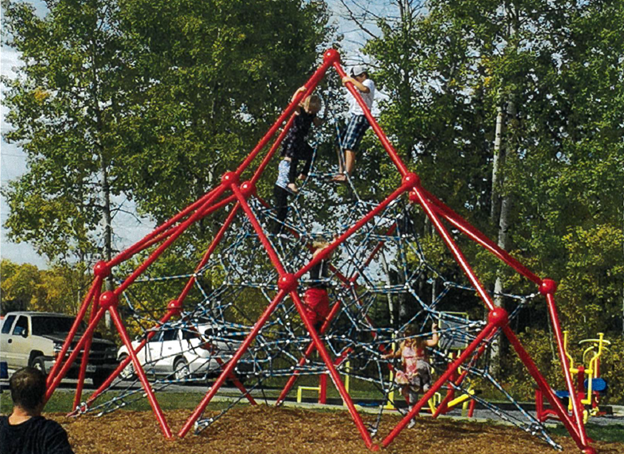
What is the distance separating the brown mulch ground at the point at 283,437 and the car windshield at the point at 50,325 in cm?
1030

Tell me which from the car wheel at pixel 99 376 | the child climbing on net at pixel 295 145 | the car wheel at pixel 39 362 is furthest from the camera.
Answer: the car wheel at pixel 99 376

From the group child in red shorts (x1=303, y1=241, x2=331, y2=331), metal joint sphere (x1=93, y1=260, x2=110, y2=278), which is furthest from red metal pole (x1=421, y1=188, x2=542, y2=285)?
metal joint sphere (x1=93, y1=260, x2=110, y2=278)

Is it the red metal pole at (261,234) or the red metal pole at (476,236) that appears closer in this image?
the red metal pole at (261,234)

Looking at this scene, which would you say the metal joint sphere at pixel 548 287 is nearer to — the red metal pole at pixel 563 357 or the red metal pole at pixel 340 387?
the red metal pole at pixel 563 357

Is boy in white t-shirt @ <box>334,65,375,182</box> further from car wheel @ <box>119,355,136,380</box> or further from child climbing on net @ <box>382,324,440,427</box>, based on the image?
car wheel @ <box>119,355,136,380</box>

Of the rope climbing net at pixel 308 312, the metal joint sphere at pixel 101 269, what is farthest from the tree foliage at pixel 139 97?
the metal joint sphere at pixel 101 269

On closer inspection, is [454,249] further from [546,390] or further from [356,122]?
[356,122]

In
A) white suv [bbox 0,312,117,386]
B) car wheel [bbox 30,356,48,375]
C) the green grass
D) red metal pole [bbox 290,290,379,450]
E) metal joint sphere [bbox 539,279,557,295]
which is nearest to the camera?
red metal pole [bbox 290,290,379,450]

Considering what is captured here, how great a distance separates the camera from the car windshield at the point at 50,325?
20531 millimetres

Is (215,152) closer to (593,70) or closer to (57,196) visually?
(57,196)

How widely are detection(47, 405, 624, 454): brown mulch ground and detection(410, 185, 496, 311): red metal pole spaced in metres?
1.37

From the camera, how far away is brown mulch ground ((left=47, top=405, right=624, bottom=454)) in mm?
8797

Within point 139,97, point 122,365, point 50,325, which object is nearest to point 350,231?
point 122,365

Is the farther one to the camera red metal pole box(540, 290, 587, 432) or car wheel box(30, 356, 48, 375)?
car wheel box(30, 356, 48, 375)
